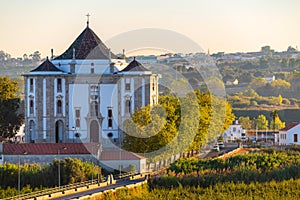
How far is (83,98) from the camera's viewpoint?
78.3 metres

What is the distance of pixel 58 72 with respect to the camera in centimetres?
7819

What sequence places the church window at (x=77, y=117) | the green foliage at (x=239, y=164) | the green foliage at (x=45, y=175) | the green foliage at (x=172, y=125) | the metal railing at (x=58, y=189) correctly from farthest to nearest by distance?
1. the church window at (x=77, y=117)
2. the green foliage at (x=172, y=125)
3. the green foliage at (x=239, y=164)
4. the green foliage at (x=45, y=175)
5. the metal railing at (x=58, y=189)

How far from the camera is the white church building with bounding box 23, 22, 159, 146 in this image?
3059 inches

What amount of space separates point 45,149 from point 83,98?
12.7m

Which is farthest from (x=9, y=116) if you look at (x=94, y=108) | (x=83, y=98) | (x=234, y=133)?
(x=234, y=133)

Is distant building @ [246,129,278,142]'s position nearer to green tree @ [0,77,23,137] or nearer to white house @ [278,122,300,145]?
white house @ [278,122,300,145]

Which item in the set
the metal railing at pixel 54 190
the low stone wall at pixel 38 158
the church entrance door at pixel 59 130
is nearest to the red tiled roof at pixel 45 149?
the low stone wall at pixel 38 158

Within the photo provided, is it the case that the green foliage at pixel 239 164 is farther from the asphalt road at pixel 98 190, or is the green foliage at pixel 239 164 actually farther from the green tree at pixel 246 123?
the green tree at pixel 246 123

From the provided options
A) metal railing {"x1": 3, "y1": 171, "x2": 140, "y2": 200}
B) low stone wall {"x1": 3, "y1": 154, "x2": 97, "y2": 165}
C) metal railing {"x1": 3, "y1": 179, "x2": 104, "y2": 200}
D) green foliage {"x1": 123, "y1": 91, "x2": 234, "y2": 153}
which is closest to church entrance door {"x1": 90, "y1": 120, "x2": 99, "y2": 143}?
green foliage {"x1": 123, "y1": 91, "x2": 234, "y2": 153}

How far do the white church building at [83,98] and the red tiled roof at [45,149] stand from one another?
34.0ft

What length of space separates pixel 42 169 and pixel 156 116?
15101 millimetres

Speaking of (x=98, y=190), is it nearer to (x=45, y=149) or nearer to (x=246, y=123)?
(x=45, y=149)

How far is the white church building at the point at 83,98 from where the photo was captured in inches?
3059

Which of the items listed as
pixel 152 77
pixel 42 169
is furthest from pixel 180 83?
pixel 42 169
